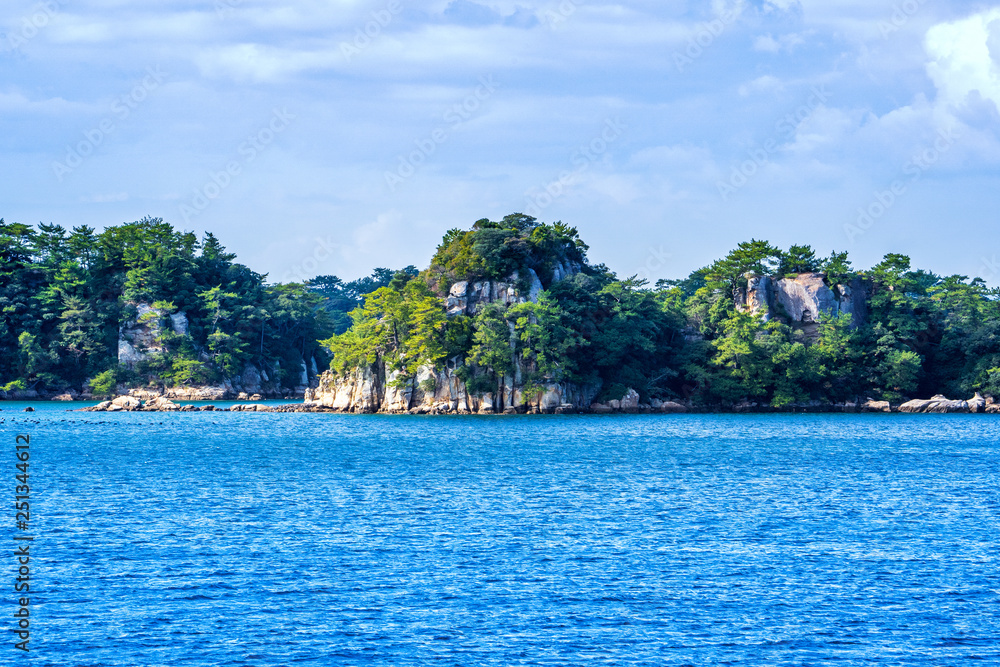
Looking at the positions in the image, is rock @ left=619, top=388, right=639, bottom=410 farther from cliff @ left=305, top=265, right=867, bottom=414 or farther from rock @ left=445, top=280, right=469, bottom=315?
rock @ left=445, top=280, right=469, bottom=315

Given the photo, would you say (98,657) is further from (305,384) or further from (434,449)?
(305,384)

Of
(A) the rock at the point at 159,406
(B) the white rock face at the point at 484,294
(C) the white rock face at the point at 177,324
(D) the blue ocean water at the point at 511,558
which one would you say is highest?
(B) the white rock face at the point at 484,294

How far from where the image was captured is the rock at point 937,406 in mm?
85500

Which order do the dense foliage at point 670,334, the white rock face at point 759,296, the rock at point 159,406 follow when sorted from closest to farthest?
1. the dense foliage at point 670,334
2. the white rock face at point 759,296
3. the rock at point 159,406

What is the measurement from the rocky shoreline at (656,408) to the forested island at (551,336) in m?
0.25

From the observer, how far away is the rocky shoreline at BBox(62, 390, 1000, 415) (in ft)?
269

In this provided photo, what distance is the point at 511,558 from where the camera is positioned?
85.0 ft

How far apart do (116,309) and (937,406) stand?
281 ft

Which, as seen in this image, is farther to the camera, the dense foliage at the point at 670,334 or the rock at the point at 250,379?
the rock at the point at 250,379

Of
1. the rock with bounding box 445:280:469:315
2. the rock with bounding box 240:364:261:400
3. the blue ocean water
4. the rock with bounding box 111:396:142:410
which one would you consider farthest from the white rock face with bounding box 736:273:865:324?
the rock with bounding box 240:364:261:400

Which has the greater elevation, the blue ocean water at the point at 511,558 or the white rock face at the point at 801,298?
the white rock face at the point at 801,298

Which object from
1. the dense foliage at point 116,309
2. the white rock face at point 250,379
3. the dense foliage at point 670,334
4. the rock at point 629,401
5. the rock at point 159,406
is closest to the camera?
the dense foliage at point 670,334

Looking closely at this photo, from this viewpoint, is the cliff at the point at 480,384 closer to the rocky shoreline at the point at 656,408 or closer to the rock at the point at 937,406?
the rocky shoreline at the point at 656,408

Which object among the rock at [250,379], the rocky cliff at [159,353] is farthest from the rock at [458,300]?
the rock at [250,379]
